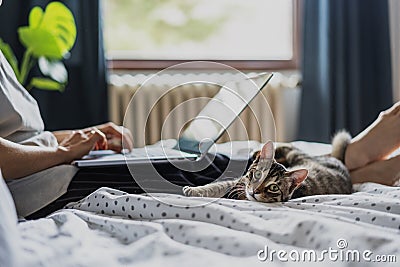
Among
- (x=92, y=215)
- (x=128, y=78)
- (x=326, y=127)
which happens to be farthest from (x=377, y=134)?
(x=128, y=78)

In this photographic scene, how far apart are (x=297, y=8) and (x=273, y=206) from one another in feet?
7.18

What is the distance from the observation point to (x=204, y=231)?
37.4 inches

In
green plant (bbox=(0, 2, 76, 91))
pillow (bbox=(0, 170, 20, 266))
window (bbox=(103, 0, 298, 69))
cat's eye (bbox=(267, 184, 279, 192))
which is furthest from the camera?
window (bbox=(103, 0, 298, 69))

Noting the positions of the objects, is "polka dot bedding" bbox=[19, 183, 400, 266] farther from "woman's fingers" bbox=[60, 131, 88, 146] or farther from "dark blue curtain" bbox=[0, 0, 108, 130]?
"dark blue curtain" bbox=[0, 0, 108, 130]

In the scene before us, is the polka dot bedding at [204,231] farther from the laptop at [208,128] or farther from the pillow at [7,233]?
the laptop at [208,128]

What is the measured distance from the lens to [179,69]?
2986 mm

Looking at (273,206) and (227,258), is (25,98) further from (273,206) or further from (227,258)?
(227,258)

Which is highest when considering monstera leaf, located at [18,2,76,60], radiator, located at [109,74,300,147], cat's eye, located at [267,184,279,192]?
monstera leaf, located at [18,2,76,60]

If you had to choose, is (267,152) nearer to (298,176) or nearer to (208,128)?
(298,176)

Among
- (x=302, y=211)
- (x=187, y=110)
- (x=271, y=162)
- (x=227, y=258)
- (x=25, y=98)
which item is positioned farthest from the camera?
(x=187, y=110)

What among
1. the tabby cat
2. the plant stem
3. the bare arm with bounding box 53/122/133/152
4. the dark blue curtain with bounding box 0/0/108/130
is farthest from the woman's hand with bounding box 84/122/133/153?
the dark blue curtain with bounding box 0/0/108/130

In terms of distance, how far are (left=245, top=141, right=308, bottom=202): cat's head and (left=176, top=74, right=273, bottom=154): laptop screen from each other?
0.15m

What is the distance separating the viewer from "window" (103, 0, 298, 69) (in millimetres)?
3109

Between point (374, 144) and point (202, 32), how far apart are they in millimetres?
1692
